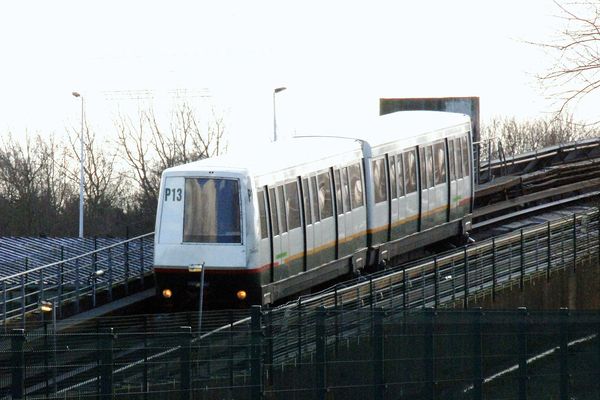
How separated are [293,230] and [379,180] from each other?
350cm

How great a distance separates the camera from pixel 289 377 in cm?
1547

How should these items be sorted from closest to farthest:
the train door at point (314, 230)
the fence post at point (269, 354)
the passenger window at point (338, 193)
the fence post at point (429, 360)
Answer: the fence post at point (269, 354)
the fence post at point (429, 360)
the train door at point (314, 230)
the passenger window at point (338, 193)

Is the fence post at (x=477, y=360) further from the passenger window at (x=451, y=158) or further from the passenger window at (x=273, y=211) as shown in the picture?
the passenger window at (x=451, y=158)

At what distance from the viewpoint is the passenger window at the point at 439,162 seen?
32.2 meters

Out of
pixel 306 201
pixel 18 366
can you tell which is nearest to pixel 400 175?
pixel 306 201

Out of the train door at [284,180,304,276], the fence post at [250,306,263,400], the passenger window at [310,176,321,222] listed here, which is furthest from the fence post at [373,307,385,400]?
the passenger window at [310,176,321,222]

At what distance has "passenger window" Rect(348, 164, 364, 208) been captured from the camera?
95.1ft

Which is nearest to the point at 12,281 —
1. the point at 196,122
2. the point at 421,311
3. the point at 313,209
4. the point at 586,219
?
the point at 313,209

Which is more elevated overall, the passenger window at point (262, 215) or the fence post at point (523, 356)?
the passenger window at point (262, 215)

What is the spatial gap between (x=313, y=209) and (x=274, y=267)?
1637 millimetres

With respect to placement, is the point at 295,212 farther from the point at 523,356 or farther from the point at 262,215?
the point at 523,356

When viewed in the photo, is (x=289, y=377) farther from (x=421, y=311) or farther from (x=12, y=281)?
(x=12, y=281)

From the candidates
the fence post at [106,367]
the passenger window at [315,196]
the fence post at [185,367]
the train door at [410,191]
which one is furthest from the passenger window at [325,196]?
the fence post at [106,367]

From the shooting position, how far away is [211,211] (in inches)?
1033
